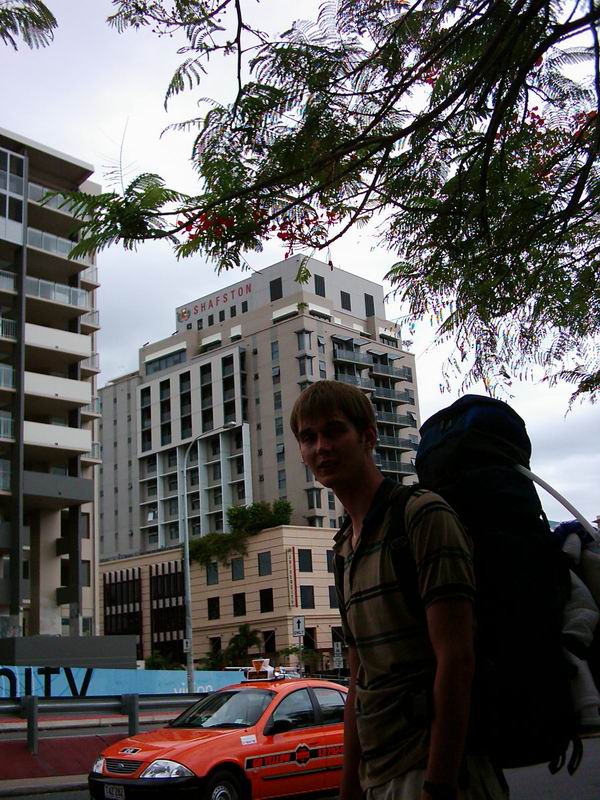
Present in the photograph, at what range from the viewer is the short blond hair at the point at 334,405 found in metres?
2.64

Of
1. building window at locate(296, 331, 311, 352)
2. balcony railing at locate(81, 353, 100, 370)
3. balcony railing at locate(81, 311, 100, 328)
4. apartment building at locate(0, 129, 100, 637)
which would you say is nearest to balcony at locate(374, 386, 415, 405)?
building window at locate(296, 331, 311, 352)

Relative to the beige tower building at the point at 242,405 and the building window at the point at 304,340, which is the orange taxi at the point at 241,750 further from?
the building window at the point at 304,340

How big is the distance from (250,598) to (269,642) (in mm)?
3901

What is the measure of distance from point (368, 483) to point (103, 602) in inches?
3298

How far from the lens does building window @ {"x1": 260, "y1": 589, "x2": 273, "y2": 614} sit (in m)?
65.3

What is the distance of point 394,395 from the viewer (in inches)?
3258

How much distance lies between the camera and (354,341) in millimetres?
80188

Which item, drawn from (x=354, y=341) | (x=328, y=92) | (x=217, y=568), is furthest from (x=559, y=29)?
(x=354, y=341)

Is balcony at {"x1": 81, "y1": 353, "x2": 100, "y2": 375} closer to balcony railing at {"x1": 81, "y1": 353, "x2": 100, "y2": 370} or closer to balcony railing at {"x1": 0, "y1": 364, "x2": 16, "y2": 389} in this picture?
balcony railing at {"x1": 81, "y1": 353, "x2": 100, "y2": 370}

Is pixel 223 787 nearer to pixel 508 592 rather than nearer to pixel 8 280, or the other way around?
pixel 508 592

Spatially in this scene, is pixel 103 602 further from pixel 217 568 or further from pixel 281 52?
pixel 281 52

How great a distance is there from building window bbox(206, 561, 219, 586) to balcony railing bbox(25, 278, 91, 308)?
1347 inches

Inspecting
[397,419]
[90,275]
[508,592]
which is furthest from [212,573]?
[508,592]

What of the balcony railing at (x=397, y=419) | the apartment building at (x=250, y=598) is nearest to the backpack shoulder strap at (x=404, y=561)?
the apartment building at (x=250, y=598)
